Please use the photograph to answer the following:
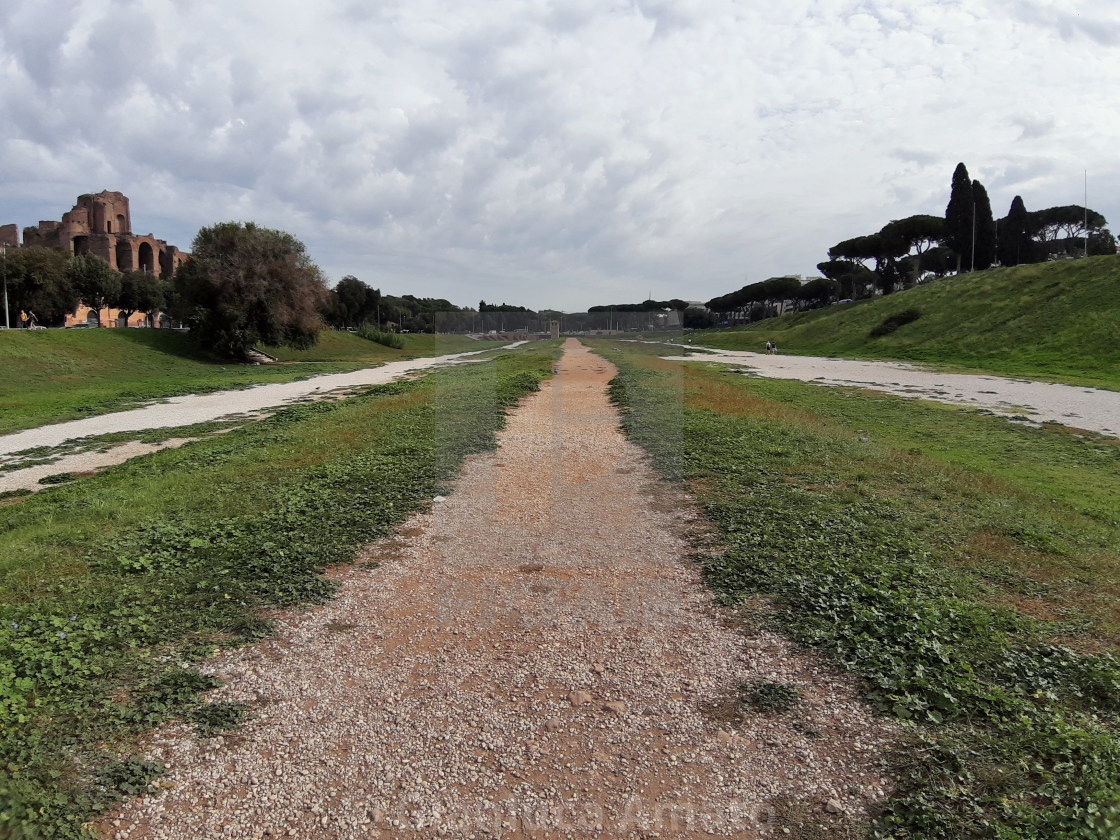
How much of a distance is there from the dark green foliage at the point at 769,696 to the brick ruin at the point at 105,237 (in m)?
92.7

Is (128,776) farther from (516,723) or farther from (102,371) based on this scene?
(102,371)

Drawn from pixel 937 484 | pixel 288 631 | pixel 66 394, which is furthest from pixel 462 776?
pixel 66 394

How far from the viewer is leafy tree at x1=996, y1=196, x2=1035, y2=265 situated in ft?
216

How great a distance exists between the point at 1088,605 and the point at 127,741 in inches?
224

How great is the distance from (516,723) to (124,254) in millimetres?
102647

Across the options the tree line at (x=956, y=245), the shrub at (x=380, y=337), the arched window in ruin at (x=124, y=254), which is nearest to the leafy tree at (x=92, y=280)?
the shrub at (x=380, y=337)

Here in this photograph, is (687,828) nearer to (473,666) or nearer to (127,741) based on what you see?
(473,666)

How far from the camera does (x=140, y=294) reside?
185 feet

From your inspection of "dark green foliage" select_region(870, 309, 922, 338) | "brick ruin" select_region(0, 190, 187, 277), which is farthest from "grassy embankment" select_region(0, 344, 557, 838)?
"brick ruin" select_region(0, 190, 187, 277)

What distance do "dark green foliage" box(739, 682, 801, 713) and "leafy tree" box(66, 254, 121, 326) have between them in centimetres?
5850

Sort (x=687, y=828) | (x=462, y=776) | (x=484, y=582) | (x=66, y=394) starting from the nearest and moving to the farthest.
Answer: (x=687, y=828) → (x=462, y=776) → (x=484, y=582) → (x=66, y=394)

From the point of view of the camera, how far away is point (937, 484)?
7.61 metres

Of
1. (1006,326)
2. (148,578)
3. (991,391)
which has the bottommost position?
(148,578)

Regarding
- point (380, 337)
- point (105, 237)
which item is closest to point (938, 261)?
point (380, 337)
